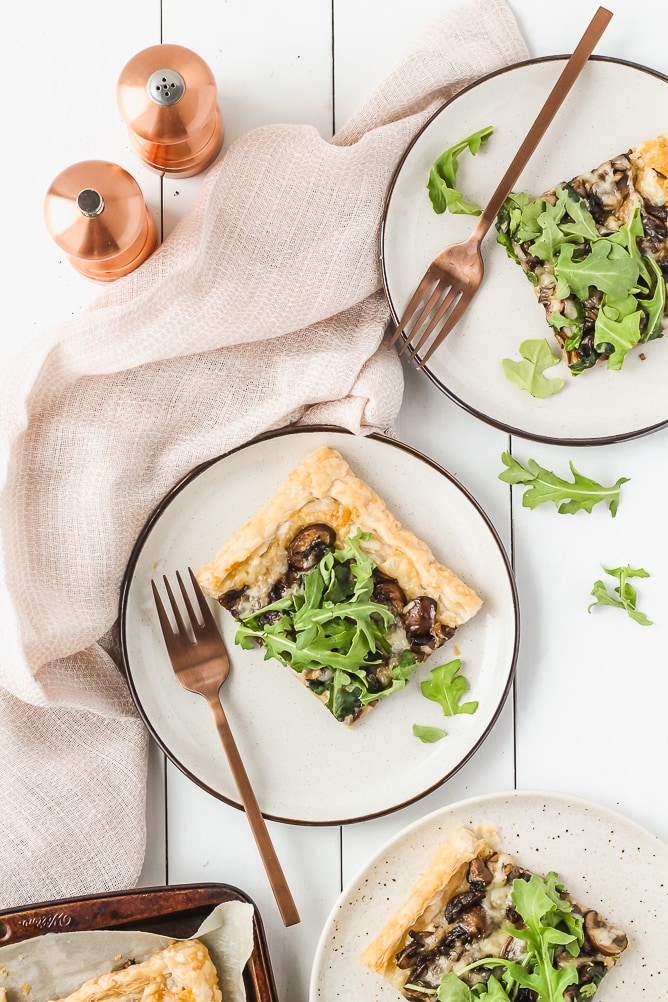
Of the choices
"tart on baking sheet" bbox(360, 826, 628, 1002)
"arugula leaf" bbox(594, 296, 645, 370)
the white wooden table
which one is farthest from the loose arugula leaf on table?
"tart on baking sheet" bbox(360, 826, 628, 1002)

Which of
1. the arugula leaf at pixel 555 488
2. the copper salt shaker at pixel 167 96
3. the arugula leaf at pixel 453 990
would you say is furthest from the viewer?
the arugula leaf at pixel 555 488

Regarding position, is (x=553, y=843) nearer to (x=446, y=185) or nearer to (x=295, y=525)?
(x=295, y=525)

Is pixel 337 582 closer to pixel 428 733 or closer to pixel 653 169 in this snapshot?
pixel 428 733

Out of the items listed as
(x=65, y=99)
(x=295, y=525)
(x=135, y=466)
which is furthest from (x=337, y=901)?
(x=65, y=99)

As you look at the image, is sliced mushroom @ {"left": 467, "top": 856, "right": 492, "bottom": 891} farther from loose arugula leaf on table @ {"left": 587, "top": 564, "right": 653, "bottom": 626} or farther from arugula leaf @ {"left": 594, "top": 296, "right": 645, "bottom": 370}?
arugula leaf @ {"left": 594, "top": 296, "right": 645, "bottom": 370}

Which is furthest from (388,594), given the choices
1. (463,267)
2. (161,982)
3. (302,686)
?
(161,982)

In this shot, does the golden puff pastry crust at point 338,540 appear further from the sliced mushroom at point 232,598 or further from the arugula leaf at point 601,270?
the arugula leaf at point 601,270

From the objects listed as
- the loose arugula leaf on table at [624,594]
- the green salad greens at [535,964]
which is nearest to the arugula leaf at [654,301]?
the loose arugula leaf on table at [624,594]
